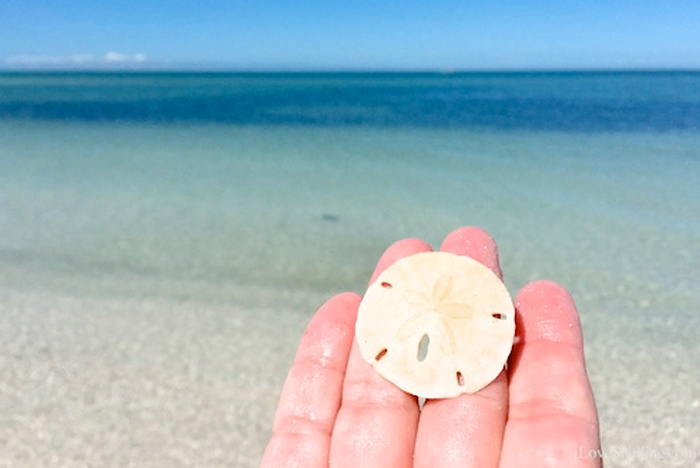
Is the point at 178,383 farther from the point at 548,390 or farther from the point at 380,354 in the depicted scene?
the point at 548,390

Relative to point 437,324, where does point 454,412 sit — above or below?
below

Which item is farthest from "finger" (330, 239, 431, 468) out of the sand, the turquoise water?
the turquoise water

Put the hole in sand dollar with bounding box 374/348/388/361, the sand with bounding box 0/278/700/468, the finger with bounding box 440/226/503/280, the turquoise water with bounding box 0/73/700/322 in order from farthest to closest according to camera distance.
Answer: the turquoise water with bounding box 0/73/700/322, the sand with bounding box 0/278/700/468, the finger with bounding box 440/226/503/280, the hole in sand dollar with bounding box 374/348/388/361

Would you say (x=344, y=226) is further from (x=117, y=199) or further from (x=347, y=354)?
(x=347, y=354)

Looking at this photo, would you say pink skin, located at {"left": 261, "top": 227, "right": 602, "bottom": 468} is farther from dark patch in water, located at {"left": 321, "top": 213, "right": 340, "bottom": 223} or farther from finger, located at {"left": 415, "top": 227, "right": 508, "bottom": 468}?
dark patch in water, located at {"left": 321, "top": 213, "right": 340, "bottom": 223}

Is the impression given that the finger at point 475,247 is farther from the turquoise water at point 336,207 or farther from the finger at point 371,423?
the turquoise water at point 336,207

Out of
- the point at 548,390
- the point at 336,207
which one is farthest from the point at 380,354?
the point at 336,207
